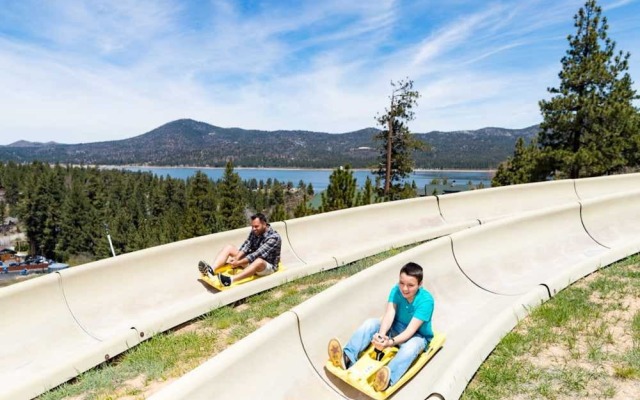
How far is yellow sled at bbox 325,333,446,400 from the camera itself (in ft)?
13.4

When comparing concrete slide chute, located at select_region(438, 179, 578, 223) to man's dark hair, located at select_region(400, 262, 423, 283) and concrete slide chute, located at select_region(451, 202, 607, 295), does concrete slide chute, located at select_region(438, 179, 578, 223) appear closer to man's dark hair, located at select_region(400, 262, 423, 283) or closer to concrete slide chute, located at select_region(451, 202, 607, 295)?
concrete slide chute, located at select_region(451, 202, 607, 295)

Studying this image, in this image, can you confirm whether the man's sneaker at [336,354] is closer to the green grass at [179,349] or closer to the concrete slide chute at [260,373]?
the concrete slide chute at [260,373]

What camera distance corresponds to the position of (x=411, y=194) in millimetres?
26656

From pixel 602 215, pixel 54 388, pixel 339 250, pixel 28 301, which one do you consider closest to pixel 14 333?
pixel 28 301

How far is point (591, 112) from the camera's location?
24422 millimetres

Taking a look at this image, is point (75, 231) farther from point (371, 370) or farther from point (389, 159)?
point (371, 370)

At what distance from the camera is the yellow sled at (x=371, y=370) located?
4.07 metres

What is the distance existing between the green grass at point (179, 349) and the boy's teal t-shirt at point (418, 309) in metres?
2.19

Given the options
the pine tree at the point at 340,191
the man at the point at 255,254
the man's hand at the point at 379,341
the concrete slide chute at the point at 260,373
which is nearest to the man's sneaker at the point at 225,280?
the man at the point at 255,254

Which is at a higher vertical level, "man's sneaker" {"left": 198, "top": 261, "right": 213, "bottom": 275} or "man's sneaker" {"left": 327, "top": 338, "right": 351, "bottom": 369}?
"man's sneaker" {"left": 198, "top": 261, "right": 213, "bottom": 275}

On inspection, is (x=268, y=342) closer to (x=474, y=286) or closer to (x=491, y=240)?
(x=474, y=286)

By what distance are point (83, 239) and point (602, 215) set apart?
9728cm

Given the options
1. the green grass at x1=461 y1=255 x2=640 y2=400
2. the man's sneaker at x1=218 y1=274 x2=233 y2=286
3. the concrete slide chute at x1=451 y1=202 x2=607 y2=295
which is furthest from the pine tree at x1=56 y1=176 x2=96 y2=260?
the green grass at x1=461 y1=255 x2=640 y2=400

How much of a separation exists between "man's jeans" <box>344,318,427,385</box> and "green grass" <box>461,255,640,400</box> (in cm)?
59
